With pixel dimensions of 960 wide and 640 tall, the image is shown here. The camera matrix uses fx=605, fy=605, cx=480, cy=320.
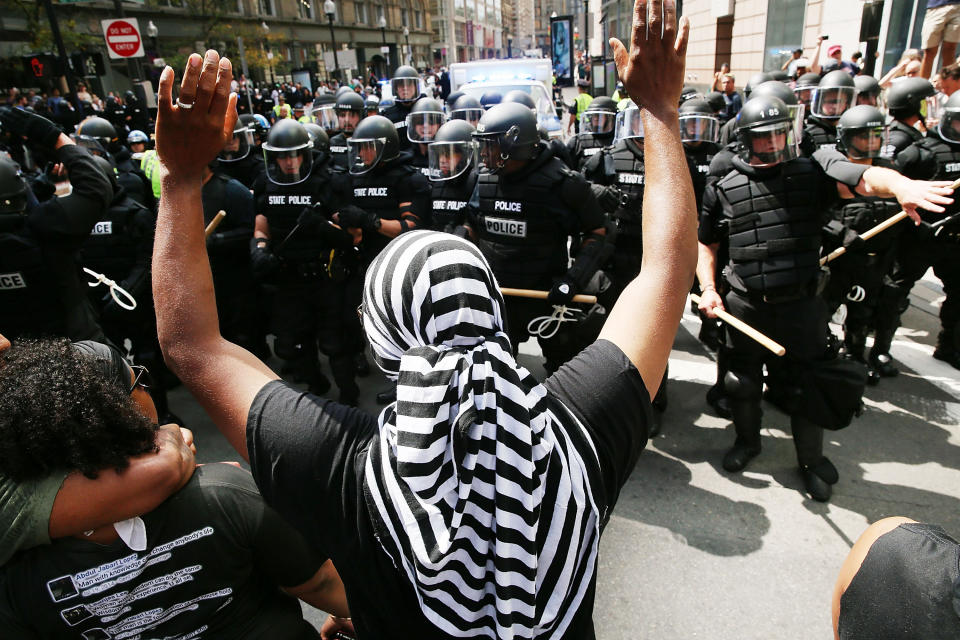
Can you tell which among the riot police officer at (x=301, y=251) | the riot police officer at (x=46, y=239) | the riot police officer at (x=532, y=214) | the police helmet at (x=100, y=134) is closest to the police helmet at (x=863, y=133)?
the riot police officer at (x=532, y=214)

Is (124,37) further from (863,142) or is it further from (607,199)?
(863,142)

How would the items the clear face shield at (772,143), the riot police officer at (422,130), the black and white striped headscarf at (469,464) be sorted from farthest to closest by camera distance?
the riot police officer at (422,130) < the clear face shield at (772,143) < the black and white striped headscarf at (469,464)

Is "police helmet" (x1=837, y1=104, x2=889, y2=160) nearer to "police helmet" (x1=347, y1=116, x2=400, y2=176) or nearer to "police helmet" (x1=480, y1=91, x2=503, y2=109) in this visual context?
"police helmet" (x1=347, y1=116, x2=400, y2=176)

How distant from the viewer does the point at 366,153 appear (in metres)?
5.04

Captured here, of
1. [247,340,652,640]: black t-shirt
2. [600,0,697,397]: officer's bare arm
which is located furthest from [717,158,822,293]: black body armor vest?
[247,340,652,640]: black t-shirt

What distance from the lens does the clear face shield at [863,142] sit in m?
4.24

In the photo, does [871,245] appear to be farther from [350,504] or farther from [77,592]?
[77,592]

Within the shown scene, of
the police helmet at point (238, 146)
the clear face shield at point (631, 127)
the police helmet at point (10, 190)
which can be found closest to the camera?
the police helmet at point (10, 190)

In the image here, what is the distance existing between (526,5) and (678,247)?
143m

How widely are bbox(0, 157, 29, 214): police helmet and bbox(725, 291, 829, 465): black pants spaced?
4066 mm

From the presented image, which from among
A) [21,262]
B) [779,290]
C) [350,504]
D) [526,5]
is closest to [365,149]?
[21,262]

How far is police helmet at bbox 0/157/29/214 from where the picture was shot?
312 centimetres

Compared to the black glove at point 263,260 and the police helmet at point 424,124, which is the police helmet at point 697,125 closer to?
the police helmet at point 424,124

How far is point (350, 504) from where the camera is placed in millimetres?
1054
